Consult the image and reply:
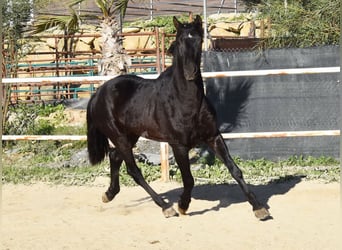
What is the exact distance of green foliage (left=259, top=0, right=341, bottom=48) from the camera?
967 cm

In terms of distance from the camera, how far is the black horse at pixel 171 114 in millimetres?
5398

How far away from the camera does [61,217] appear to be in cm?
586

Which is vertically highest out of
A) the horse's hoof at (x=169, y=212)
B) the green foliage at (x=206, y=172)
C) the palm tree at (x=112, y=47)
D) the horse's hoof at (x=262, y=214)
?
the palm tree at (x=112, y=47)

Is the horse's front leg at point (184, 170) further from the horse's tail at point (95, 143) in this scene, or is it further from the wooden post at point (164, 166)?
the wooden post at point (164, 166)

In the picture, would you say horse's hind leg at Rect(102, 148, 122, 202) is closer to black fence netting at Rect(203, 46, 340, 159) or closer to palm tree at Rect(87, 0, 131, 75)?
black fence netting at Rect(203, 46, 340, 159)

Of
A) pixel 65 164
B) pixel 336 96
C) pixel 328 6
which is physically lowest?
pixel 65 164

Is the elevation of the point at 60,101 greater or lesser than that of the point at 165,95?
lesser

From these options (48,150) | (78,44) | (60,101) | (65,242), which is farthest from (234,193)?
(78,44)

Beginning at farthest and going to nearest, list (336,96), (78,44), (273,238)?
1. (78,44)
2. (336,96)
3. (273,238)

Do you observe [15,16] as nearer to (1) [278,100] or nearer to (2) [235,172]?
(1) [278,100]

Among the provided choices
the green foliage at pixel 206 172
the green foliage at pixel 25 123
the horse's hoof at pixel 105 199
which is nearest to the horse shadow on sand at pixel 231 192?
the green foliage at pixel 206 172

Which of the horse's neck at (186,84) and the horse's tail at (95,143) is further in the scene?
the horse's tail at (95,143)

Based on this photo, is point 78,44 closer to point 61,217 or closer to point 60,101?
point 60,101

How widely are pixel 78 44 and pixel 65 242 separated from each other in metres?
16.0
